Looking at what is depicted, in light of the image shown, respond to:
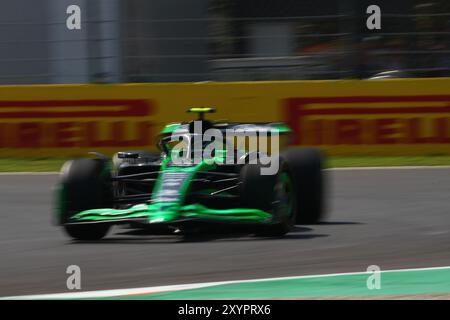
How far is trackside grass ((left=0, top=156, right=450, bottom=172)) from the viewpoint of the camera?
14914 mm

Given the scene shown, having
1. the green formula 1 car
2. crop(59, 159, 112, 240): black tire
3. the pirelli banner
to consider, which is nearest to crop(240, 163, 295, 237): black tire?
the green formula 1 car

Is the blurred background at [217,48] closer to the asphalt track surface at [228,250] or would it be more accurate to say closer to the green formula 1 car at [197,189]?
the asphalt track surface at [228,250]

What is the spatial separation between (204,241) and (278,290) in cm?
223

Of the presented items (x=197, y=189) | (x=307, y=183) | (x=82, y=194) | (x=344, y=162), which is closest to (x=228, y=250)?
(x=197, y=189)

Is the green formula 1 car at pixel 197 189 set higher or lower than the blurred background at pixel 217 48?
lower

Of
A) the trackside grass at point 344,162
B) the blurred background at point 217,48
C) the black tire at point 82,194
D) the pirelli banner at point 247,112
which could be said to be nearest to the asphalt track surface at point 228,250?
the black tire at point 82,194

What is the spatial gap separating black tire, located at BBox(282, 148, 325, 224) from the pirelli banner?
544cm

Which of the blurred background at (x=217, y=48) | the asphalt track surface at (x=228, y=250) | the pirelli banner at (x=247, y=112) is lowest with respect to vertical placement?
the asphalt track surface at (x=228, y=250)

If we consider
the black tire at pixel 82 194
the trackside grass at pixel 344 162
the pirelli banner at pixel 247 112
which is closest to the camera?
the black tire at pixel 82 194

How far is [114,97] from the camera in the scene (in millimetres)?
15656

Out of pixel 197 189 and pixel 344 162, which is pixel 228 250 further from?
pixel 344 162

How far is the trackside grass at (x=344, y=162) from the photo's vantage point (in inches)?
587

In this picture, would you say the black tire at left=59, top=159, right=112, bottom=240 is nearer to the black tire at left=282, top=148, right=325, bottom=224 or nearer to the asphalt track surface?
the asphalt track surface
